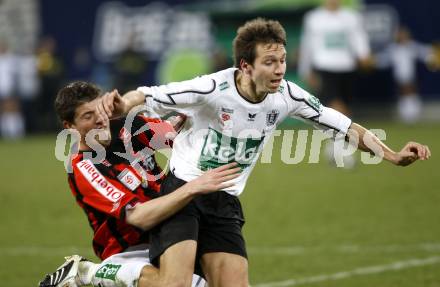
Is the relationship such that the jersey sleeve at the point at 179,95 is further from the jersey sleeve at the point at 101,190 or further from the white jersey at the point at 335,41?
the white jersey at the point at 335,41

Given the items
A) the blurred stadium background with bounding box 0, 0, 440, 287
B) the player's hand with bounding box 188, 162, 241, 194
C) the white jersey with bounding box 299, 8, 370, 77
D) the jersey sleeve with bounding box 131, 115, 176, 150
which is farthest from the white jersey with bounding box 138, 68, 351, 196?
the white jersey with bounding box 299, 8, 370, 77

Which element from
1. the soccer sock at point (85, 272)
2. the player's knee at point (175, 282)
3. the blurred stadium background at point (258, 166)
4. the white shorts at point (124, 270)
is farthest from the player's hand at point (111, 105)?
the blurred stadium background at point (258, 166)

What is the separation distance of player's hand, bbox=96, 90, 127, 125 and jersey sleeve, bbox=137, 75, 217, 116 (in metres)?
0.35

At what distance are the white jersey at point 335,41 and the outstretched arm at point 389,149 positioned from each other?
28.6ft

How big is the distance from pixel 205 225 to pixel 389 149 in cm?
134

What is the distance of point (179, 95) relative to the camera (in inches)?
229

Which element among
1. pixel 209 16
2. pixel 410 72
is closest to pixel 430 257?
pixel 410 72

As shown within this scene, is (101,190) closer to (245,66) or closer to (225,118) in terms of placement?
(225,118)

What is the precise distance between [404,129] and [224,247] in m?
14.0

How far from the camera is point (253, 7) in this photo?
22.8m

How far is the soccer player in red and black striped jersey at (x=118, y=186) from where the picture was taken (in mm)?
5934

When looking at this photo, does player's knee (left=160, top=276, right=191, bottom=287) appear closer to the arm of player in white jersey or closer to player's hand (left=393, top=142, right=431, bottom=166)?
the arm of player in white jersey

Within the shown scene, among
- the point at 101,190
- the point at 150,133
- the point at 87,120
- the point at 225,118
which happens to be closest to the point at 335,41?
the point at 150,133

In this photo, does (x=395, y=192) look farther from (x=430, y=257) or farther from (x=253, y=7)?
(x=253, y=7)
